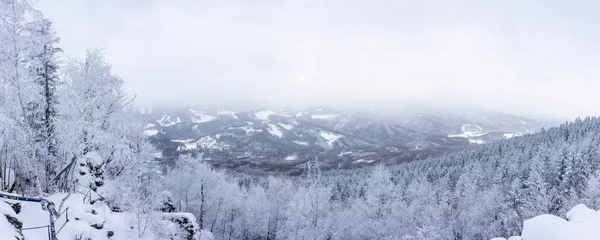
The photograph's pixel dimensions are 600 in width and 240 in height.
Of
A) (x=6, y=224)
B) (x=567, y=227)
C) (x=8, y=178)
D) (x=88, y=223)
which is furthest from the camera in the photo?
(x=8, y=178)

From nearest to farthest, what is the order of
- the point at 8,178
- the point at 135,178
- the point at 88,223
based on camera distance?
Result: the point at 88,223
the point at 8,178
the point at 135,178

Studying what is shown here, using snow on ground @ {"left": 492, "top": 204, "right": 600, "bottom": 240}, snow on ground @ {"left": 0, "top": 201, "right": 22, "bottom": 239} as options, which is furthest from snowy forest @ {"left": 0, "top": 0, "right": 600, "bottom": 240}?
snow on ground @ {"left": 492, "top": 204, "right": 600, "bottom": 240}

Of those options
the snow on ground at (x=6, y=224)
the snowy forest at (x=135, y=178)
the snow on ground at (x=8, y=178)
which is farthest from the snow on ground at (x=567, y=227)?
the snow on ground at (x=8, y=178)

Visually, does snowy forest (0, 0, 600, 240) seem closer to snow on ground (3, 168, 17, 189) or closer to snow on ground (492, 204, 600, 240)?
snow on ground (3, 168, 17, 189)

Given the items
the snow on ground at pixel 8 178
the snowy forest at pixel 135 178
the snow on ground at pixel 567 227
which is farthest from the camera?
the snow on ground at pixel 8 178

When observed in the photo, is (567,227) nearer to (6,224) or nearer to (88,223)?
(6,224)

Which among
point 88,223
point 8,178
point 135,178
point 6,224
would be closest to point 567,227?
point 6,224

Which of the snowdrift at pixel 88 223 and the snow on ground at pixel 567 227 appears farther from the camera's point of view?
the snowdrift at pixel 88 223

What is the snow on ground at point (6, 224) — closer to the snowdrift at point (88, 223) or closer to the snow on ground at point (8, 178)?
the snowdrift at point (88, 223)

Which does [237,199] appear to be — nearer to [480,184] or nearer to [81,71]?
[81,71]
